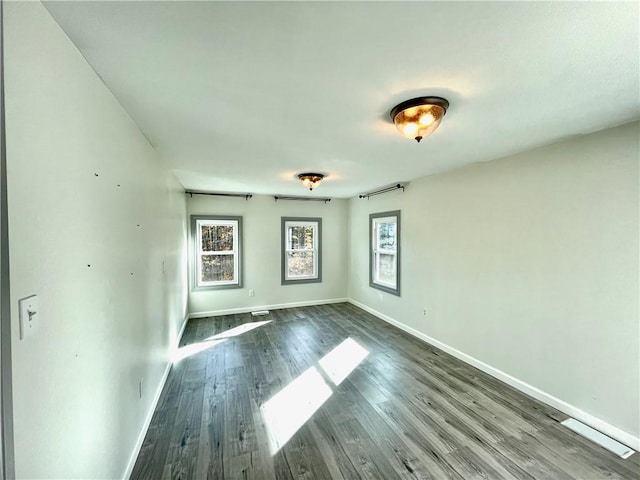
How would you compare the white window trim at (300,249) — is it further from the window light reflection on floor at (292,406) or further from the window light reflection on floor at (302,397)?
the window light reflection on floor at (292,406)

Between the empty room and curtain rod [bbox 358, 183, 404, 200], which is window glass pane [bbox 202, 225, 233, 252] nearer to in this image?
the empty room

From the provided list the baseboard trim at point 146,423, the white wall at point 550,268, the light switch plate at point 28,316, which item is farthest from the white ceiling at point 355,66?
the baseboard trim at point 146,423

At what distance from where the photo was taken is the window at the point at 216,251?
4.99 metres

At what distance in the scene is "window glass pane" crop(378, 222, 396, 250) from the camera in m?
4.68

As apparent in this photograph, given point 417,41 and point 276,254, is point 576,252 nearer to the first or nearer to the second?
point 417,41

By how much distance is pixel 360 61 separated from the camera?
1.27 metres

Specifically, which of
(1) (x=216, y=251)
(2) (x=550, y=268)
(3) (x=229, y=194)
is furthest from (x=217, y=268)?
(2) (x=550, y=268)

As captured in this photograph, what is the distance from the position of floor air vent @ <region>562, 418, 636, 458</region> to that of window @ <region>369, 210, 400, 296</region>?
2.46m

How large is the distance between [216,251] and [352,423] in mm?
3913

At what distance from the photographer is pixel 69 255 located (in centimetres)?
108

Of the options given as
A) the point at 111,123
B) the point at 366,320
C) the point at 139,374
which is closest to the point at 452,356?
the point at 366,320

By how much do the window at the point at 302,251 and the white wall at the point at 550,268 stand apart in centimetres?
258

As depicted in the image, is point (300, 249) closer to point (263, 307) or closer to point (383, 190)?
point (263, 307)

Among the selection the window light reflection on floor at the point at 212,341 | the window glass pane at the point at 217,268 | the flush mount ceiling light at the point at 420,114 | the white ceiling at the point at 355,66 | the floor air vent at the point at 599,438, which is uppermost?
the white ceiling at the point at 355,66
